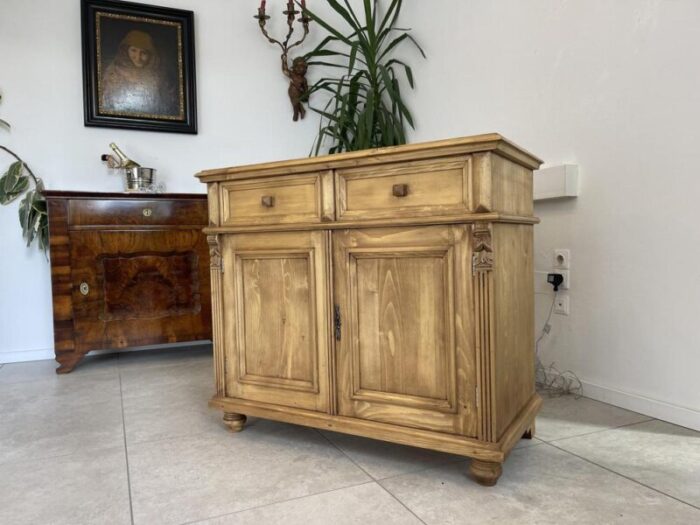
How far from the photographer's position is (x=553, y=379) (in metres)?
1.94

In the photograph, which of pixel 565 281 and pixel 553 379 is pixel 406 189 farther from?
pixel 553 379

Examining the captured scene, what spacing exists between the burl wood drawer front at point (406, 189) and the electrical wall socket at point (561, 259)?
847 millimetres

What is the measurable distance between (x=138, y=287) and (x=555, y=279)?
1.78 meters

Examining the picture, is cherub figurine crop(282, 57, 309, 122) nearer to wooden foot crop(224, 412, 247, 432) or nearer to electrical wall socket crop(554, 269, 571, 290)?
electrical wall socket crop(554, 269, 571, 290)

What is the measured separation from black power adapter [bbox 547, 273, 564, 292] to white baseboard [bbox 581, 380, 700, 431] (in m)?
0.34

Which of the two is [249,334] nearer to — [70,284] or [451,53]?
[70,284]

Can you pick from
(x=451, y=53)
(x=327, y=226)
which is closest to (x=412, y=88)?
(x=451, y=53)

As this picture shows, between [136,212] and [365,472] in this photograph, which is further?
[136,212]

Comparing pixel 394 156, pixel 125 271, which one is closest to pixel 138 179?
pixel 125 271

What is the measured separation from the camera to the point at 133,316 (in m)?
2.43

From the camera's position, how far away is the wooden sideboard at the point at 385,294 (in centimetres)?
118

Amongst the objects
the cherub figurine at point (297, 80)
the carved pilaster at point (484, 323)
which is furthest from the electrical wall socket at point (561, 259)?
the cherub figurine at point (297, 80)

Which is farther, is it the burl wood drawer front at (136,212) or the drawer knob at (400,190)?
the burl wood drawer front at (136,212)

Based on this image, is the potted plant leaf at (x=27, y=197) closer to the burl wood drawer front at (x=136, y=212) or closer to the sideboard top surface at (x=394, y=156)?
the burl wood drawer front at (x=136, y=212)
